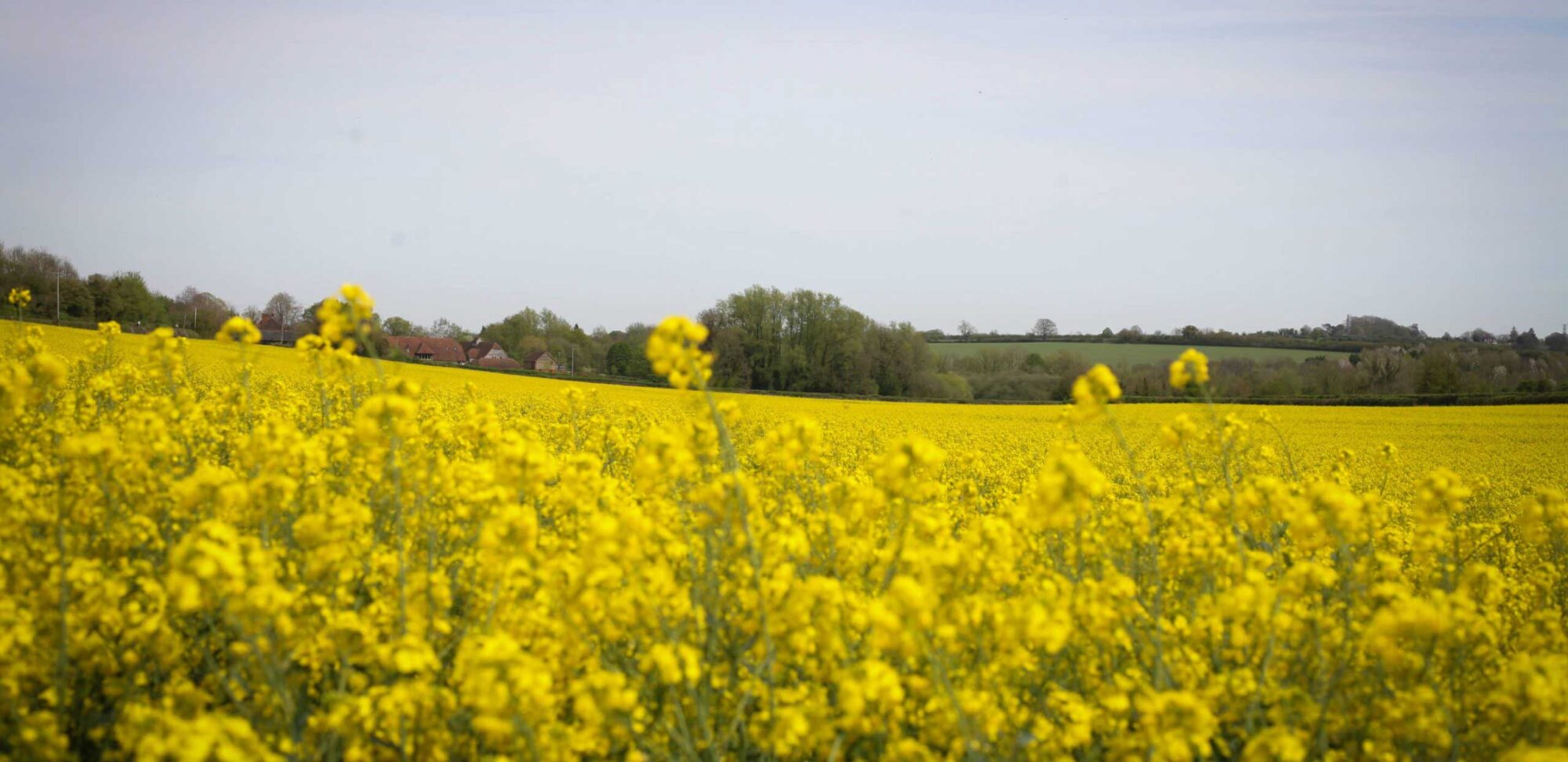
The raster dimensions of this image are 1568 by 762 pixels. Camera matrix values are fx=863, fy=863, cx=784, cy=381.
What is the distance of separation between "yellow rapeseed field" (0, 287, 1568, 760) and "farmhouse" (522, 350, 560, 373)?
40161 mm

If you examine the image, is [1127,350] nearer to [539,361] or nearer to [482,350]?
[539,361]

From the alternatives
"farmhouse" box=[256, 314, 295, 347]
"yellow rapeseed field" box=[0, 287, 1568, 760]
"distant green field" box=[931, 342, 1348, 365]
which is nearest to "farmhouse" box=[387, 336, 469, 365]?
"farmhouse" box=[256, 314, 295, 347]

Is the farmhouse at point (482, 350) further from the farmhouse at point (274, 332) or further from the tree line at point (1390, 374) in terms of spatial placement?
the tree line at point (1390, 374)

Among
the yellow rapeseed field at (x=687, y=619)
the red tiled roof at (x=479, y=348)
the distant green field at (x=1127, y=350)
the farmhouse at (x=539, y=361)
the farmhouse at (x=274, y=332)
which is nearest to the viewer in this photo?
the yellow rapeseed field at (x=687, y=619)

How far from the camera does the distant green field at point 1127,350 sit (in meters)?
39.9

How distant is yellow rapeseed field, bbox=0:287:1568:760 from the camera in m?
2.83

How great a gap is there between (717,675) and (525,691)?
848mm

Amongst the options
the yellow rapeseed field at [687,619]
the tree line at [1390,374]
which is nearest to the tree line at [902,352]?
the tree line at [1390,374]

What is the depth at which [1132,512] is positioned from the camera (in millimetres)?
Result: 4688

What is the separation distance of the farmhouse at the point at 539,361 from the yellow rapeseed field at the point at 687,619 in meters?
40.2

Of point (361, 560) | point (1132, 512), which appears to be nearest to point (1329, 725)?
point (1132, 512)

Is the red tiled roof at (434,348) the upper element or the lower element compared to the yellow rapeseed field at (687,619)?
upper

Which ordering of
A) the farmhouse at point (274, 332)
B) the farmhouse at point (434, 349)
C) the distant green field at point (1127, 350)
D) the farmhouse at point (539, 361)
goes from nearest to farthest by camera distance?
the farmhouse at point (274, 332), the distant green field at point (1127, 350), the farmhouse at point (539, 361), the farmhouse at point (434, 349)

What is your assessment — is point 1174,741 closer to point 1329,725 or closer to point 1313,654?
point 1329,725
